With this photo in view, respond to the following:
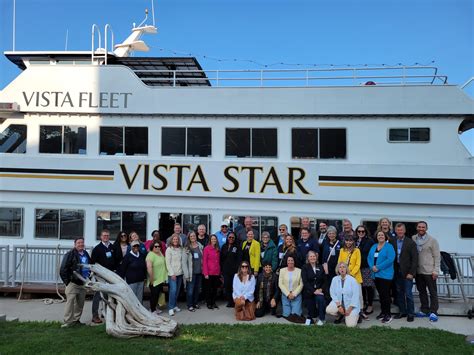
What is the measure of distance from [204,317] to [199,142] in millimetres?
4559

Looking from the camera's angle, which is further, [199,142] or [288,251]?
[199,142]

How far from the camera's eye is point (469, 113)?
957cm

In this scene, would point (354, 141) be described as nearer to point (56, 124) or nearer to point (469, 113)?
point (469, 113)

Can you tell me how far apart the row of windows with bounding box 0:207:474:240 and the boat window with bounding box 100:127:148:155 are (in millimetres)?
1603

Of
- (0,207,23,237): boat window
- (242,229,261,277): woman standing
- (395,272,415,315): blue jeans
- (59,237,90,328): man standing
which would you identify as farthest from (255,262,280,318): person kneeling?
(0,207,23,237): boat window

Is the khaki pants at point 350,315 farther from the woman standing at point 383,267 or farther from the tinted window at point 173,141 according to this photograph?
the tinted window at point 173,141

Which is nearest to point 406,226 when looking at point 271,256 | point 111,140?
point 271,256

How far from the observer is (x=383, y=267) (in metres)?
7.14

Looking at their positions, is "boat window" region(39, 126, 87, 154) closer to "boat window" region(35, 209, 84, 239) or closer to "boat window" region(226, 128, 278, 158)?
"boat window" region(35, 209, 84, 239)

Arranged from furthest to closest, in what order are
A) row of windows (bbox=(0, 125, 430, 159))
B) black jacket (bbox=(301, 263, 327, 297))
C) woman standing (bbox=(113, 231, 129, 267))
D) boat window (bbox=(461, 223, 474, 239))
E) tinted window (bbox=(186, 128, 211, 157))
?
tinted window (bbox=(186, 128, 211, 157)) → row of windows (bbox=(0, 125, 430, 159)) → boat window (bbox=(461, 223, 474, 239)) → woman standing (bbox=(113, 231, 129, 267)) → black jacket (bbox=(301, 263, 327, 297))

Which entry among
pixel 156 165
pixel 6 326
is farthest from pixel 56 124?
pixel 6 326

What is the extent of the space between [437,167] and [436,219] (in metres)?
1.25

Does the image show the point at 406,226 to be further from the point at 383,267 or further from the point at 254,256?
the point at 254,256

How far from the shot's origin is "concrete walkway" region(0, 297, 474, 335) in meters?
7.02
